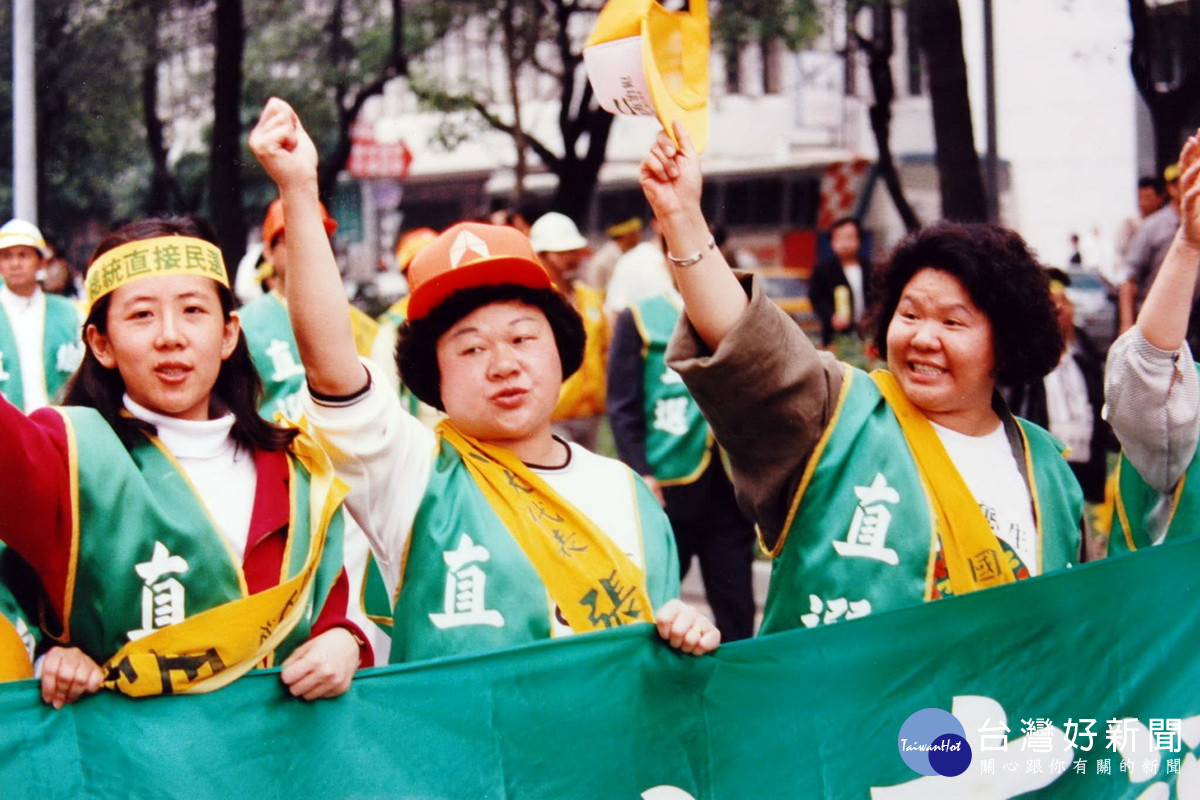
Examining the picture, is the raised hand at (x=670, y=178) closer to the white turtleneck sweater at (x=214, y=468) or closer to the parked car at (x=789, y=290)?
the white turtleneck sweater at (x=214, y=468)

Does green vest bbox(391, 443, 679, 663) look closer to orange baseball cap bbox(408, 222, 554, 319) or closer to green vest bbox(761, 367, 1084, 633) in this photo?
orange baseball cap bbox(408, 222, 554, 319)

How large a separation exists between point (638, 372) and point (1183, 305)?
276 centimetres

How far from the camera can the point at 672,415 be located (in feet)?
17.8

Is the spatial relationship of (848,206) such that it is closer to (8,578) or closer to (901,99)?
(901,99)

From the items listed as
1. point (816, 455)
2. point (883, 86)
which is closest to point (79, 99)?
point (883, 86)

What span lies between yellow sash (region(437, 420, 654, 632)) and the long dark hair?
392 millimetres

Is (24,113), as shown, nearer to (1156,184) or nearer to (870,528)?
(1156,184)

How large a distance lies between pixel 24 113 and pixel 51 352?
2.55 m

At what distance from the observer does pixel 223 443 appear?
8.68ft

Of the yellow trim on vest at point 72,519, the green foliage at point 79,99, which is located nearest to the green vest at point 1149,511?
the yellow trim on vest at point 72,519

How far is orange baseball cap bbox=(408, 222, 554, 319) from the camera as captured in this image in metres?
2.78

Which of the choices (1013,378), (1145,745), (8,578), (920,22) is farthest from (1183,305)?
(920,22)

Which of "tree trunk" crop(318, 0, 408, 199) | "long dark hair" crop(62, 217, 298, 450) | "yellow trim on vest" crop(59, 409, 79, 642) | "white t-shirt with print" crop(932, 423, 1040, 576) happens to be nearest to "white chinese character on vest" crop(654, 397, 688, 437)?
"white t-shirt with print" crop(932, 423, 1040, 576)

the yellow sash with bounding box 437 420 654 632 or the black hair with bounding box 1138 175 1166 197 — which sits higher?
the black hair with bounding box 1138 175 1166 197
